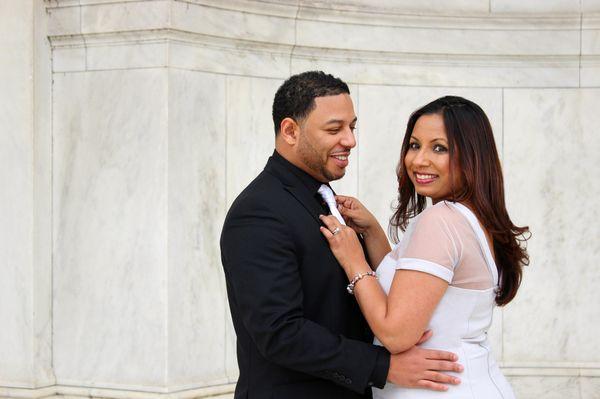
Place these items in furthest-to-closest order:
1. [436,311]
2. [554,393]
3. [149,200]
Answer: [554,393]
[149,200]
[436,311]

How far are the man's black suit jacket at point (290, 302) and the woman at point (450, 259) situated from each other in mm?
95

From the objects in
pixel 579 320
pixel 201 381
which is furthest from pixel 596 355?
pixel 201 381

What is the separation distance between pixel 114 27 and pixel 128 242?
143 centimetres

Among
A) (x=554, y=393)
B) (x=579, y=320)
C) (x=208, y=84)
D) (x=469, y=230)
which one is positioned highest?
(x=208, y=84)

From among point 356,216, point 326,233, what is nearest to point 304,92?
point 326,233

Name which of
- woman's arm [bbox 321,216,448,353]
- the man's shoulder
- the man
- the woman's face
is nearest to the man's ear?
the man

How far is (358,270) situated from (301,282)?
0.73ft

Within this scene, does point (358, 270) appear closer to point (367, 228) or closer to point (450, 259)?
point (450, 259)

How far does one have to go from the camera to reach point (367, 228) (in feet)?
13.7

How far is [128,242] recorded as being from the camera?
21.5ft

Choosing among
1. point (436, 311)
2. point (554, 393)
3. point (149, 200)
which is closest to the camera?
point (436, 311)

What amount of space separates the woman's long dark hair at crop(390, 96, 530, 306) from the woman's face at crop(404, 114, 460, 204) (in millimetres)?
25

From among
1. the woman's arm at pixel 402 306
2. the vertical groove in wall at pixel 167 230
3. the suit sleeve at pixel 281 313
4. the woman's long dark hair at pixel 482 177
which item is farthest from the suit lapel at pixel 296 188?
the vertical groove in wall at pixel 167 230

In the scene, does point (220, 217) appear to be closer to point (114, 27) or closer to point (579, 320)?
point (114, 27)
